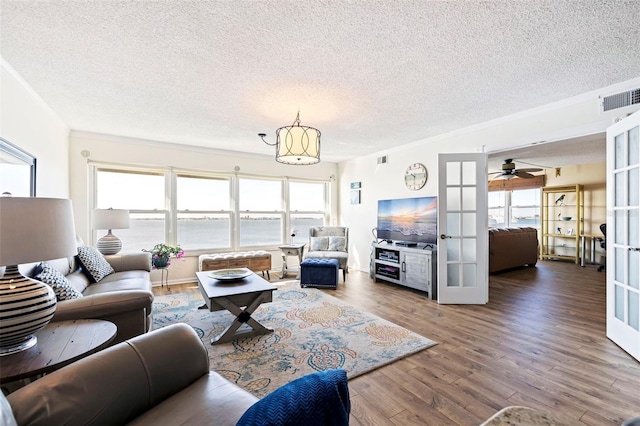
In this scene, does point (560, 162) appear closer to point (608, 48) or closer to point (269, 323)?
point (608, 48)

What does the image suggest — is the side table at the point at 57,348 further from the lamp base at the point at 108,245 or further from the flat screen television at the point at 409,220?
the flat screen television at the point at 409,220

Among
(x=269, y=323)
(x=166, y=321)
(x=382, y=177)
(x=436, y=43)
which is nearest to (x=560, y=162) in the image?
(x=382, y=177)

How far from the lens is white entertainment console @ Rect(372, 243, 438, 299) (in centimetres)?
412

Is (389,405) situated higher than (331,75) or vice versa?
(331,75)

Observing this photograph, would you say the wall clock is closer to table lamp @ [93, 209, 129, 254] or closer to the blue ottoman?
the blue ottoman

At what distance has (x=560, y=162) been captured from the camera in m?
6.59

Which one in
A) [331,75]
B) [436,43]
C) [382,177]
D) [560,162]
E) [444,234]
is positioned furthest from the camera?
[560,162]

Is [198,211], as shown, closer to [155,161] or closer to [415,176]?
[155,161]

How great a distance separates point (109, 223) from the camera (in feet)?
13.1

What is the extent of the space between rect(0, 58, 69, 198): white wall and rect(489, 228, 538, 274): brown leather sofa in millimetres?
6739

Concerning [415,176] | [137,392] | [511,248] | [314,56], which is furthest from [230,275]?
[511,248]

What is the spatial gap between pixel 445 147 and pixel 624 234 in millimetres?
2311

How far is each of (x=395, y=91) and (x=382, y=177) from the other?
2.75m

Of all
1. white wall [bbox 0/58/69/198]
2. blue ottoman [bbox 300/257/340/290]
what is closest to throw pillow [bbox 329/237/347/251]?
blue ottoman [bbox 300/257/340/290]
